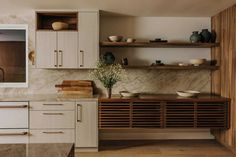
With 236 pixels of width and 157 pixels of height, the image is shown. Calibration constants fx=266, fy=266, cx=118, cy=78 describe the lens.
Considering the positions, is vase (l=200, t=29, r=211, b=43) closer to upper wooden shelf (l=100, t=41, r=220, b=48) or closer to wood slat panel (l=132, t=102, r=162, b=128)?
upper wooden shelf (l=100, t=41, r=220, b=48)

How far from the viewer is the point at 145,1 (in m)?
3.60

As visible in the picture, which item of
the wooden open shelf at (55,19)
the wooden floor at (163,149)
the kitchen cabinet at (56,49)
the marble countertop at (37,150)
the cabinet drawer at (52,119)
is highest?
the wooden open shelf at (55,19)

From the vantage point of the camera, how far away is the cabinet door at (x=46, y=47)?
4105 millimetres

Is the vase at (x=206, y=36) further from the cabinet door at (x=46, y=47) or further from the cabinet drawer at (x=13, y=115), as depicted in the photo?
the cabinet drawer at (x=13, y=115)

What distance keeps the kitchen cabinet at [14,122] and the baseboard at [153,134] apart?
131 cm

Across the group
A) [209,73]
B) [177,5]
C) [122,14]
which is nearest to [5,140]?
[122,14]

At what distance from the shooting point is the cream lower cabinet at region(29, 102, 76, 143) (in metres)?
3.85

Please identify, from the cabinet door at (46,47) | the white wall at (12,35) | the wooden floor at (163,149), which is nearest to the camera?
the wooden floor at (163,149)

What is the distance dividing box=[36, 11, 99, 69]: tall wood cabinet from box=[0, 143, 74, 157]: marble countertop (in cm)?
260

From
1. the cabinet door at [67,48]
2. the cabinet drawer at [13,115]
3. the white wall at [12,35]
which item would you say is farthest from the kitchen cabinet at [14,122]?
the white wall at [12,35]

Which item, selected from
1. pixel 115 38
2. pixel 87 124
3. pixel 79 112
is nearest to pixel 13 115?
pixel 79 112

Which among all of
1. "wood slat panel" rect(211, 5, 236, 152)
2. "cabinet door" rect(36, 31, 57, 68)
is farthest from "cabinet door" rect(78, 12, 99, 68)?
"wood slat panel" rect(211, 5, 236, 152)

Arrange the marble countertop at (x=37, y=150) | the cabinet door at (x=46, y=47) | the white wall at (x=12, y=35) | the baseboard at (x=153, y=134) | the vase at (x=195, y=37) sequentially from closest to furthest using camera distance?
the marble countertop at (x=37, y=150) < the cabinet door at (x=46, y=47) < the vase at (x=195, y=37) < the white wall at (x=12, y=35) < the baseboard at (x=153, y=134)

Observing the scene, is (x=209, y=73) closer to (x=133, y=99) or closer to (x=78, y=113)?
(x=133, y=99)
